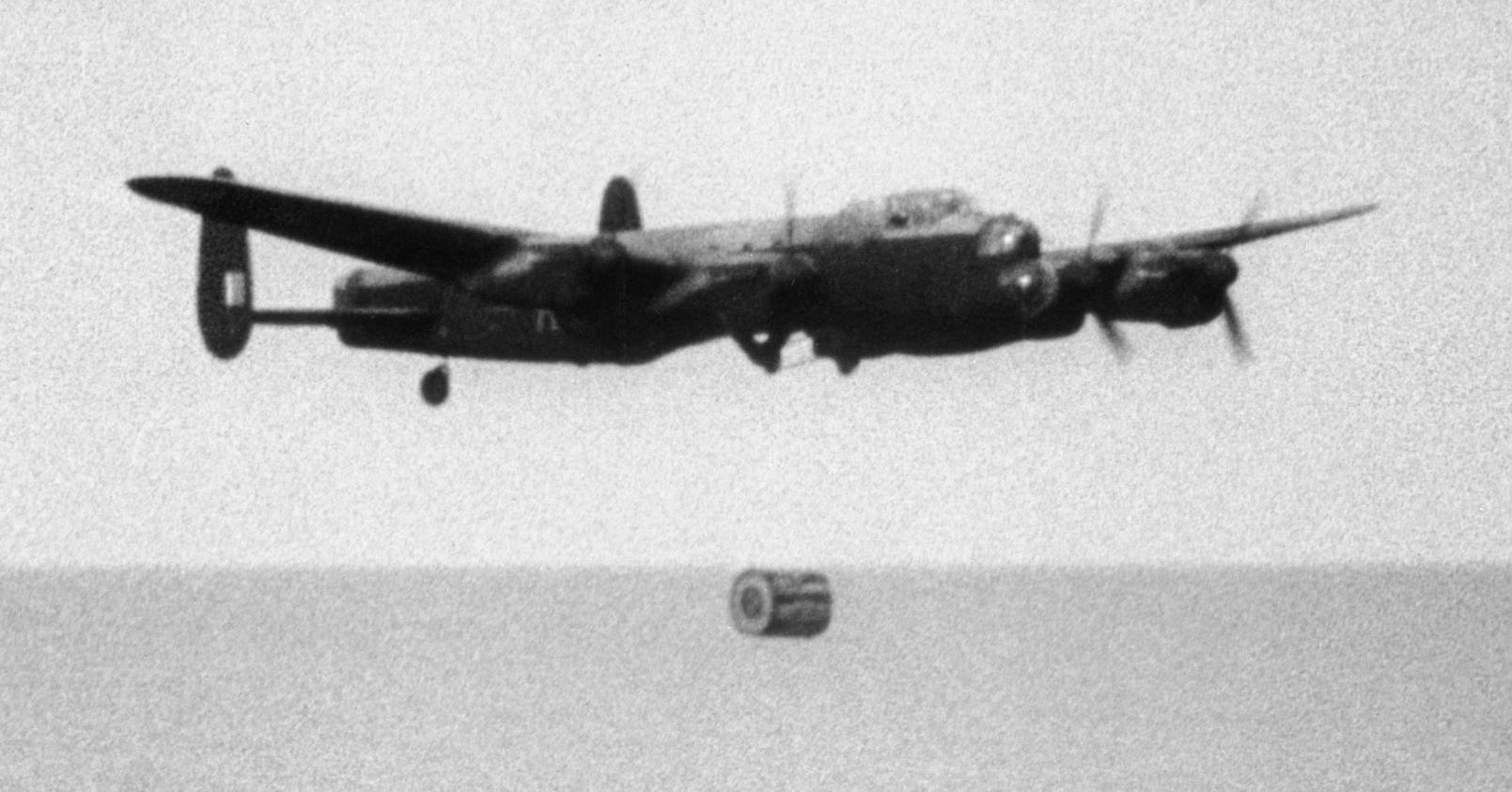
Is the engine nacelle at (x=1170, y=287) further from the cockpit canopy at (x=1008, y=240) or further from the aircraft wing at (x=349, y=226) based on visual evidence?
the aircraft wing at (x=349, y=226)

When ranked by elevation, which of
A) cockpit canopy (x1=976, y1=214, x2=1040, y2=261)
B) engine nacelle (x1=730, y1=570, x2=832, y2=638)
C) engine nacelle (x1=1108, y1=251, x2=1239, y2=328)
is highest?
cockpit canopy (x1=976, y1=214, x2=1040, y2=261)

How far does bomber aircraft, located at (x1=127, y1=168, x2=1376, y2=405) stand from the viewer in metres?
23.6

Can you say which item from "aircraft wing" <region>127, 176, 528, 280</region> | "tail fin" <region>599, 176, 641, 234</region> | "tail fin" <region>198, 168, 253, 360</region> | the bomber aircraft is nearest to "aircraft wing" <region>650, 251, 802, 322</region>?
the bomber aircraft

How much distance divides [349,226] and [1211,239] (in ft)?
30.6

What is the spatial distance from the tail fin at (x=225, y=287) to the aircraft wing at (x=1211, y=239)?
31.4 ft

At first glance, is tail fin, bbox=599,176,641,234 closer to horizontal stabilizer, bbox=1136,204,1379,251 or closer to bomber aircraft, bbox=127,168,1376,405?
bomber aircraft, bbox=127,168,1376,405

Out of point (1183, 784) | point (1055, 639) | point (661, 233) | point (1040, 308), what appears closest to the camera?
point (1040, 308)

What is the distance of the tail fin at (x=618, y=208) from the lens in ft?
95.0

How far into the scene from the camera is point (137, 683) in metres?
50.7

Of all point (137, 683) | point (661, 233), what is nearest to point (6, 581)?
point (137, 683)

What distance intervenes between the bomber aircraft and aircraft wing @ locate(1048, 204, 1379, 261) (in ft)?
0.07

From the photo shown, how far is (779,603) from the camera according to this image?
2727 cm

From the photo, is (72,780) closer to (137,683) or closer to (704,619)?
(137,683)

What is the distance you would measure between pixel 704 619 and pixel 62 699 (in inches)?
965
